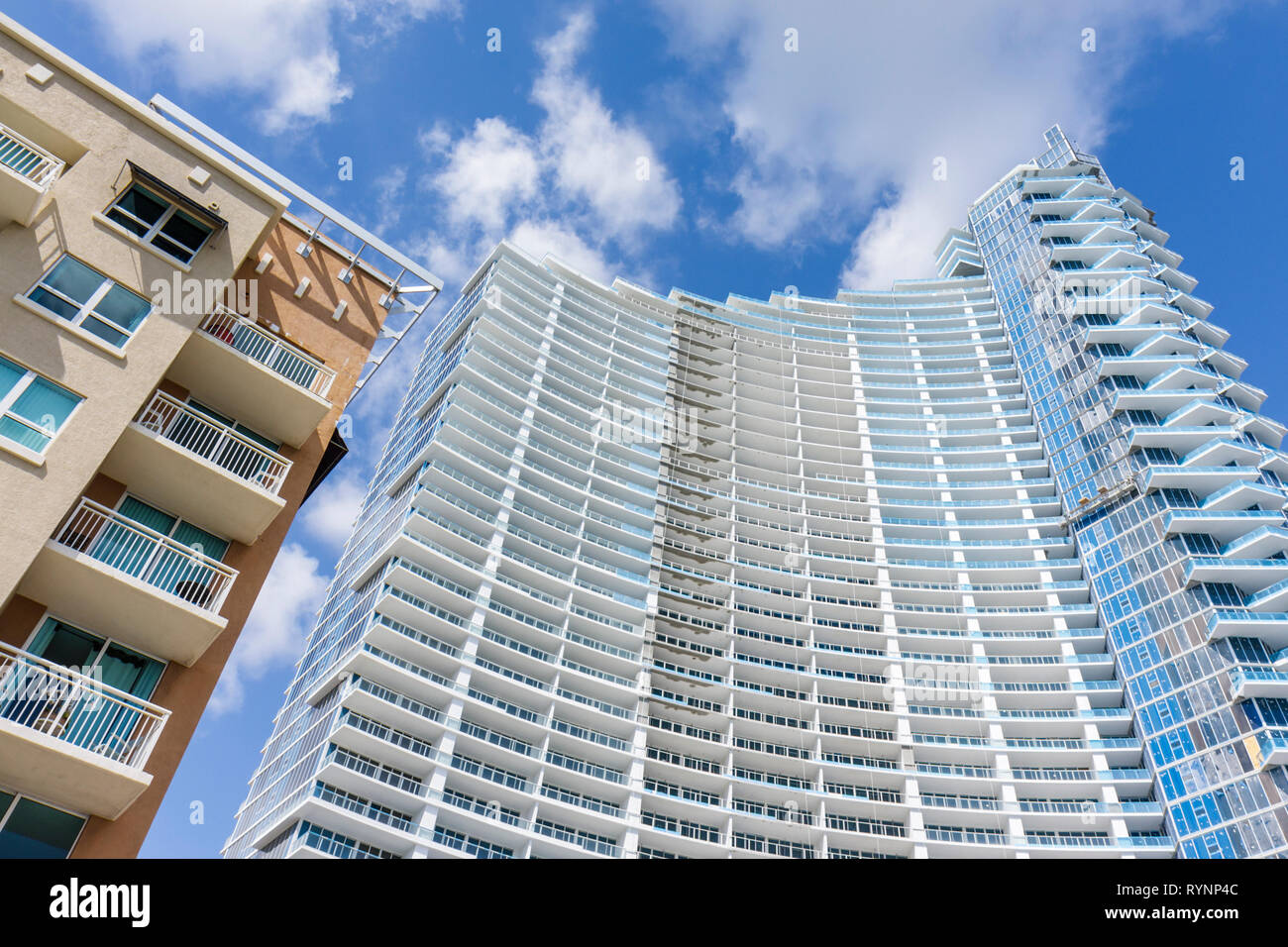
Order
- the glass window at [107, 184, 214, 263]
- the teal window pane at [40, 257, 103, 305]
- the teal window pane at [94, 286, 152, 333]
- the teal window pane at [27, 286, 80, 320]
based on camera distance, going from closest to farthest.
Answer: the teal window pane at [27, 286, 80, 320]
the teal window pane at [40, 257, 103, 305]
the teal window pane at [94, 286, 152, 333]
the glass window at [107, 184, 214, 263]

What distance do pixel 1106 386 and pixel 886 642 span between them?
36.0 metres

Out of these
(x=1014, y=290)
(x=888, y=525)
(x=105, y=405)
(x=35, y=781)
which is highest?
(x=1014, y=290)

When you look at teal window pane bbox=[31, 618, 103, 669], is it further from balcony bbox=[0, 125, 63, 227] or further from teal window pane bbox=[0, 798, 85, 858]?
balcony bbox=[0, 125, 63, 227]

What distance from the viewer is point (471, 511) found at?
215 feet

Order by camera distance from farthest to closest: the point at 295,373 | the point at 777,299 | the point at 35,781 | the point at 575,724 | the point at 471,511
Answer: the point at 777,299 → the point at 471,511 → the point at 575,724 → the point at 295,373 → the point at 35,781

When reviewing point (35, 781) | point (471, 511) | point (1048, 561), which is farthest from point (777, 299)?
point (35, 781)

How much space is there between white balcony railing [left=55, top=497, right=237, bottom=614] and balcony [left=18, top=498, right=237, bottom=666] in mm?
19

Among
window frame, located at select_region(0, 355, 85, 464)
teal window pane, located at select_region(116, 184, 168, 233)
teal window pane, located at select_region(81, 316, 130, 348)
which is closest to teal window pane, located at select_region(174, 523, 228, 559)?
window frame, located at select_region(0, 355, 85, 464)

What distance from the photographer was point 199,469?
60.4 ft

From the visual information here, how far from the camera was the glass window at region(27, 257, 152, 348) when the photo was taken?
56.6 ft

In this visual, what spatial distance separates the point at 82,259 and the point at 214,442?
183 inches

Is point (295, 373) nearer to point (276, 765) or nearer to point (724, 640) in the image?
point (276, 765)

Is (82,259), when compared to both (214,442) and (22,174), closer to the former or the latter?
(22,174)

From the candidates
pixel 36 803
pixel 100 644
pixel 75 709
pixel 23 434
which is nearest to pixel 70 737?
pixel 75 709
